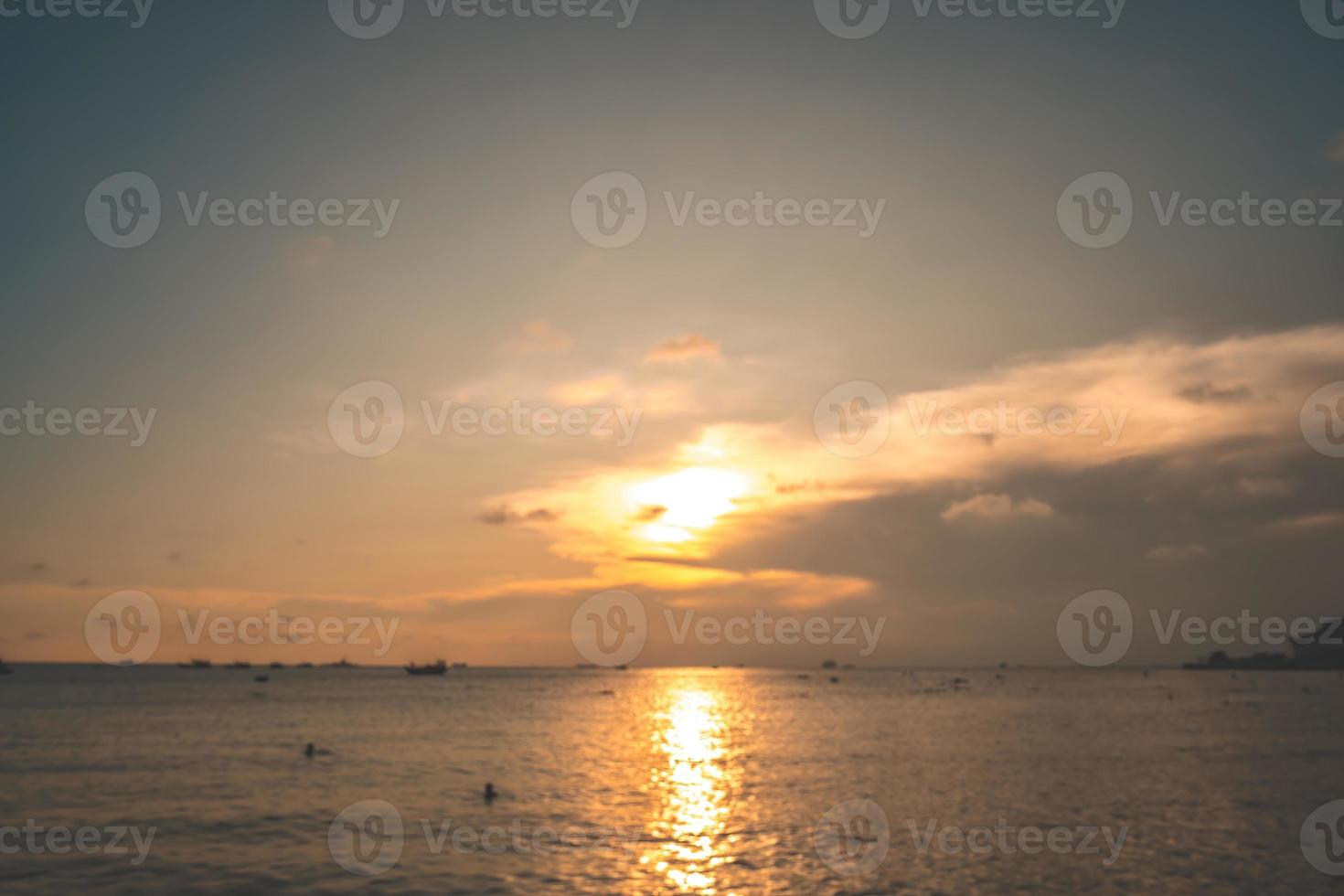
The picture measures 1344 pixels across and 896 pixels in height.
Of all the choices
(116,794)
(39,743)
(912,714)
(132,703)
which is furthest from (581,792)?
(132,703)

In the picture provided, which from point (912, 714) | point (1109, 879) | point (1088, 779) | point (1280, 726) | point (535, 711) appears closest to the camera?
point (1109, 879)

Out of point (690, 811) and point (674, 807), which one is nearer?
point (690, 811)

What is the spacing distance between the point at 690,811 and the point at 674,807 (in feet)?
4.27

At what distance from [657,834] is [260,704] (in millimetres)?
109727

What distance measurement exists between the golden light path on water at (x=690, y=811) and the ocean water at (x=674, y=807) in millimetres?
196

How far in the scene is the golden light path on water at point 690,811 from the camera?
2967cm

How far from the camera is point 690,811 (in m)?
40.4

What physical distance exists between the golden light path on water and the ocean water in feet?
0.64

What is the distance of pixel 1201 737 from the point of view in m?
72.7

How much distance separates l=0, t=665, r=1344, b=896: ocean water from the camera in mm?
29078

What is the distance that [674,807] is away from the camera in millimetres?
41406

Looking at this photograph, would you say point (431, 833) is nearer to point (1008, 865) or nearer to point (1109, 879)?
point (1008, 865)

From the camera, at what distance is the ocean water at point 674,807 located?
2908cm

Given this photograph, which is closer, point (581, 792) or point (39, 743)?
point (581, 792)
